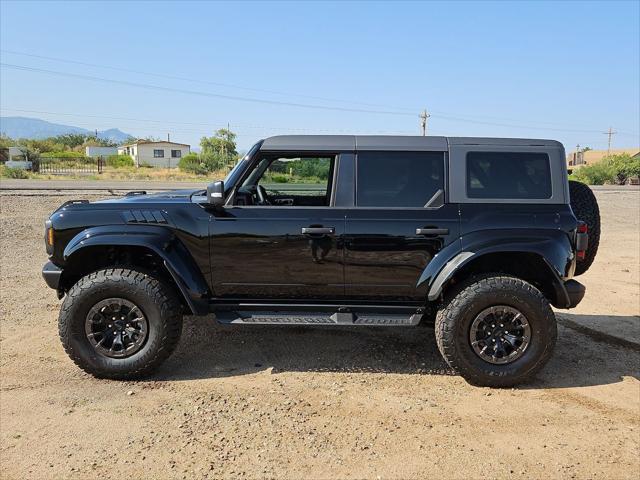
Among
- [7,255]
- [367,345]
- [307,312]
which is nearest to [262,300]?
[307,312]

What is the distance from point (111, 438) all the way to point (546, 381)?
3.40 metres

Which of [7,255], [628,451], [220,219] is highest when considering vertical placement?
[220,219]

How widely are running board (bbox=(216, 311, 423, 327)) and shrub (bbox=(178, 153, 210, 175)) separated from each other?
50.2 metres

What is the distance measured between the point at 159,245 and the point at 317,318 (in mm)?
1412

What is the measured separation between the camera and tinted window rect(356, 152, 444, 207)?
14.1ft

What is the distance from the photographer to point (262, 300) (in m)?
4.43

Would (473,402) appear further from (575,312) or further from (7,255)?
(7,255)

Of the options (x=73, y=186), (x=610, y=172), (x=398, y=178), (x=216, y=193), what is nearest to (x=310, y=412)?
(x=216, y=193)

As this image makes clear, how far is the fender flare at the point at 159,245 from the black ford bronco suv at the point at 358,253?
0.04ft

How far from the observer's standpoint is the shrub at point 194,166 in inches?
2185

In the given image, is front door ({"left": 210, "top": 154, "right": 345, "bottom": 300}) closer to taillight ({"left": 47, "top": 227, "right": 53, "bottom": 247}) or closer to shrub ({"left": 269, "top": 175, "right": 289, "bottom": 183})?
shrub ({"left": 269, "top": 175, "right": 289, "bottom": 183})

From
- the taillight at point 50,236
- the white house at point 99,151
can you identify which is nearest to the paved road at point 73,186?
the taillight at point 50,236

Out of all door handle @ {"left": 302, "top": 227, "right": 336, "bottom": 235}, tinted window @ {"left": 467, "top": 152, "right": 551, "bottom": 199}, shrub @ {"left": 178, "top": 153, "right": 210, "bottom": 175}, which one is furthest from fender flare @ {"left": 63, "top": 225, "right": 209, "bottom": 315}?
shrub @ {"left": 178, "top": 153, "right": 210, "bottom": 175}

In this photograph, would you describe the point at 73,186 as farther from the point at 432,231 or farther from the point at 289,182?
the point at 432,231
